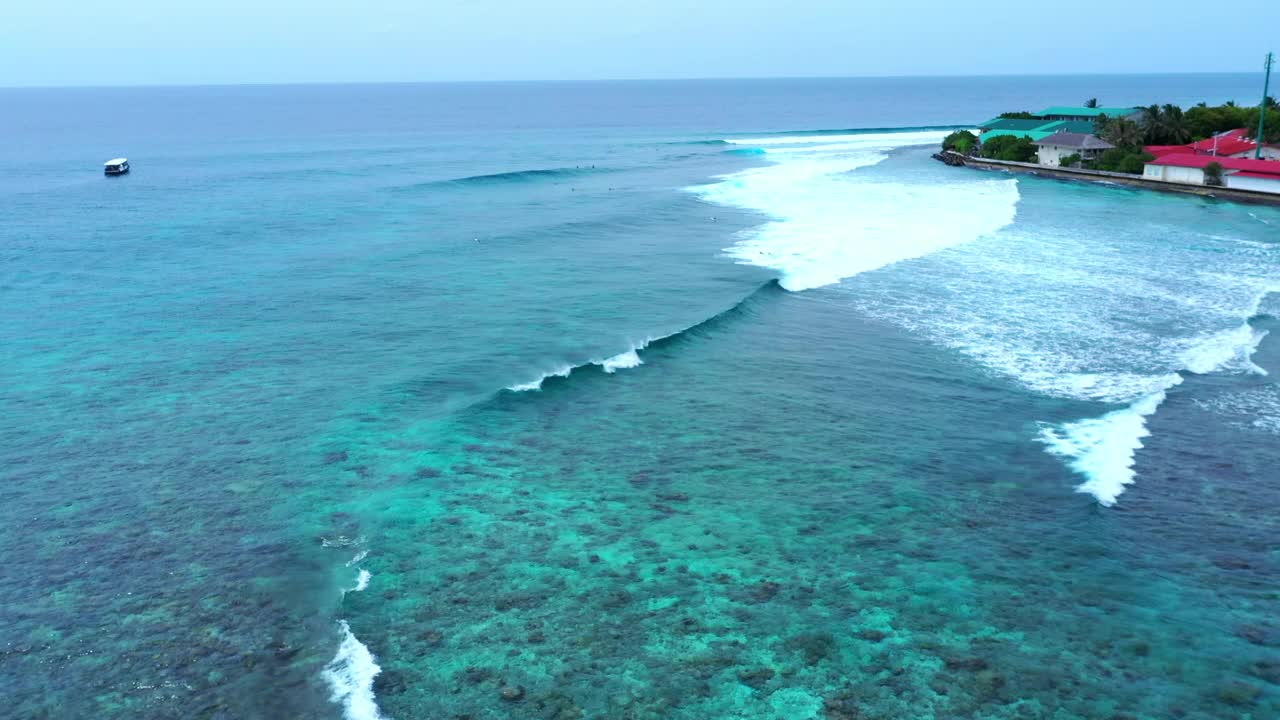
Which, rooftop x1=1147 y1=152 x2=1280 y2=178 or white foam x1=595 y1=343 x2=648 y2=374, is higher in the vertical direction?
rooftop x1=1147 y1=152 x2=1280 y2=178

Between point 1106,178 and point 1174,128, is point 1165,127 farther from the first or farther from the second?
point 1106,178

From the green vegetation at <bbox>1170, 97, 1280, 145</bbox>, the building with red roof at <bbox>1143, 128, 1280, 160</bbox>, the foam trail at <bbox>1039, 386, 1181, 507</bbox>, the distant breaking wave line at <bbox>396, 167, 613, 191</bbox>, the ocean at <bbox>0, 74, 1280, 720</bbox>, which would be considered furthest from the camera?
the green vegetation at <bbox>1170, 97, 1280, 145</bbox>

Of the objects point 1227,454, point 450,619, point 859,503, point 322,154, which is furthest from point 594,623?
point 322,154

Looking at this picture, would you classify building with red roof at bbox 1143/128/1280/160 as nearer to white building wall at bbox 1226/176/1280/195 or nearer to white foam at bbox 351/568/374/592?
white building wall at bbox 1226/176/1280/195

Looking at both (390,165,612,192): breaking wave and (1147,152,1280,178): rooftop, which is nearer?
(1147,152,1280,178): rooftop

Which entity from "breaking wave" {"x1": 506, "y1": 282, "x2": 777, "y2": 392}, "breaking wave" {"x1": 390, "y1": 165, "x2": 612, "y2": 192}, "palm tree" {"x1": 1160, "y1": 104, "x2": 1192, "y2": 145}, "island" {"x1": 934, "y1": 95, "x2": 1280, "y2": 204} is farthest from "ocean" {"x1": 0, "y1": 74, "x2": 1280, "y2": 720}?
"palm tree" {"x1": 1160, "y1": 104, "x2": 1192, "y2": 145}

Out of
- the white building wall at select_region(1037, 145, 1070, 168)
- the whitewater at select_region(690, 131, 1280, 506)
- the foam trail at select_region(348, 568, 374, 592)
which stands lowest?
the foam trail at select_region(348, 568, 374, 592)

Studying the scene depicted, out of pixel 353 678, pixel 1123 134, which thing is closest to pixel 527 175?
pixel 1123 134
